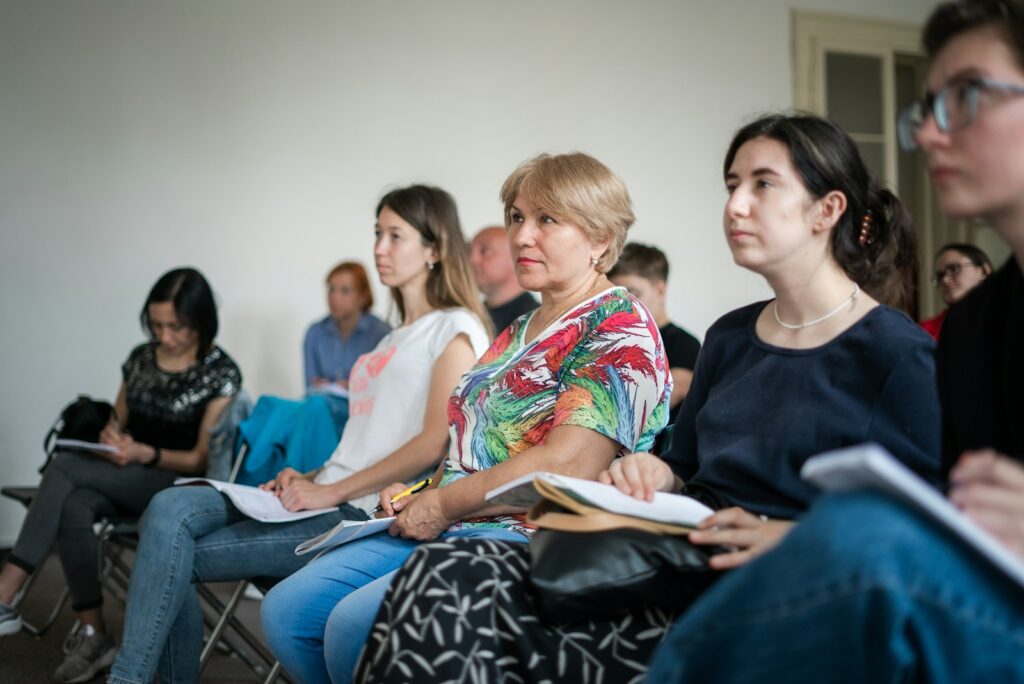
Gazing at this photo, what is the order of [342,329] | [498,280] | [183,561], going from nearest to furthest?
[183,561], [498,280], [342,329]

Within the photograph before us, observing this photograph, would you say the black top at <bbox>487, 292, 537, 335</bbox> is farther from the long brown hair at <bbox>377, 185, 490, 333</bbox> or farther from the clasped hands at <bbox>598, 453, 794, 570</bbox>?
the clasped hands at <bbox>598, 453, 794, 570</bbox>

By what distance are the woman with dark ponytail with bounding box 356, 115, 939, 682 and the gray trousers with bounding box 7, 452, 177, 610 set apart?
200 cm

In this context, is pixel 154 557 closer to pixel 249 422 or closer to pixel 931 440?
pixel 249 422

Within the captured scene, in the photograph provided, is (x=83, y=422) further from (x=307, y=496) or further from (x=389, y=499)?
(x=389, y=499)

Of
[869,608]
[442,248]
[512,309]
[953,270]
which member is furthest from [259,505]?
[953,270]

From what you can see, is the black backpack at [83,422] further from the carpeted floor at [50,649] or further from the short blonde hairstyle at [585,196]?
the short blonde hairstyle at [585,196]

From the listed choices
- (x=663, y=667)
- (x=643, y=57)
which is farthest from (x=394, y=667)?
(x=643, y=57)

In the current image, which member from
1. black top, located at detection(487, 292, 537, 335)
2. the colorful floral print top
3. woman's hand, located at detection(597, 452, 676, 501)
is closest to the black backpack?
black top, located at detection(487, 292, 537, 335)

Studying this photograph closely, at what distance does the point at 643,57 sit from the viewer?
6.49 meters

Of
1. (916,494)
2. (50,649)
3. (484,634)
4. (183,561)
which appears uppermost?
(916,494)

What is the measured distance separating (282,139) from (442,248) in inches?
129

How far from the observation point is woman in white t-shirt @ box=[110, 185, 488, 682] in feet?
7.75

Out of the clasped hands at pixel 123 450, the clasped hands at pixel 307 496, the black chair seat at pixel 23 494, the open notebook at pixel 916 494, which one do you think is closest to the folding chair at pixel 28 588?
the black chair seat at pixel 23 494

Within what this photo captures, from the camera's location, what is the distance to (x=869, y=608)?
929mm
